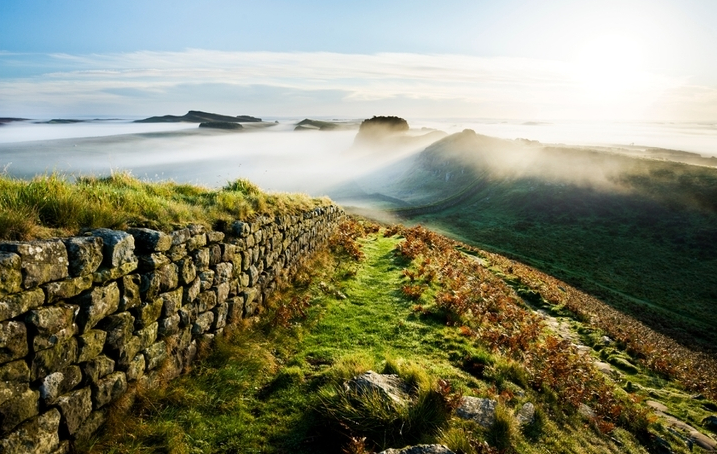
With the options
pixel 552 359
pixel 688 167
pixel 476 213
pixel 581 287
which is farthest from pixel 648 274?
pixel 688 167

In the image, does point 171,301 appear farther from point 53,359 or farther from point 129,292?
point 53,359

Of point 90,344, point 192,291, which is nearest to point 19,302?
point 90,344

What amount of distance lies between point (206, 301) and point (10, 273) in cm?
389

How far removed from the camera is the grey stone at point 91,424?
4817mm

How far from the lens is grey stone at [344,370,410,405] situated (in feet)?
20.5

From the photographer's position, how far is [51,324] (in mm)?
4359

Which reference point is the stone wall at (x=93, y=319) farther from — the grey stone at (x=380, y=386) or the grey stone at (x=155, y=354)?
the grey stone at (x=380, y=386)

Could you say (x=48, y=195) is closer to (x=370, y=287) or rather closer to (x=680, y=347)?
(x=370, y=287)

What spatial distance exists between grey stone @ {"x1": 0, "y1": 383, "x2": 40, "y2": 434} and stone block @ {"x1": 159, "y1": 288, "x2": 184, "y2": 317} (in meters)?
2.22

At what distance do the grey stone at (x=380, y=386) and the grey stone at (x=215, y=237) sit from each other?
3.95 meters

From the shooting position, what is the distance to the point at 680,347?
21891 mm

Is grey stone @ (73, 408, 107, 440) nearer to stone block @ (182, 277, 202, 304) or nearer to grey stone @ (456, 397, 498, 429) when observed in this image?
stone block @ (182, 277, 202, 304)

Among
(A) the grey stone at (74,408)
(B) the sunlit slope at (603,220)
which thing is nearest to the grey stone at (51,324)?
(A) the grey stone at (74,408)

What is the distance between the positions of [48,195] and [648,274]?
51207 millimetres
